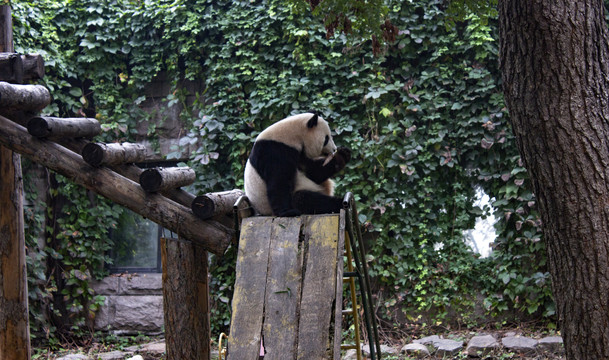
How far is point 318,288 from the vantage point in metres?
2.97

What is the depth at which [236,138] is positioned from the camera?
6711 millimetres

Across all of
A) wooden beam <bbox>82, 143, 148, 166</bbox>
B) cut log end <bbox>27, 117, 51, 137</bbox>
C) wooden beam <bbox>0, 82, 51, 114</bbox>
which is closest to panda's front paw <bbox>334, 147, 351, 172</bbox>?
wooden beam <bbox>82, 143, 148, 166</bbox>

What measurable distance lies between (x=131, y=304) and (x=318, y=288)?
4.52 m

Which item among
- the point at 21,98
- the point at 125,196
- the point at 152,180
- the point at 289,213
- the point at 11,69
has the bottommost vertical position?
the point at 289,213

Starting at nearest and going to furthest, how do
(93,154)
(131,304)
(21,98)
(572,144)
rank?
(572,144) → (93,154) → (21,98) → (131,304)

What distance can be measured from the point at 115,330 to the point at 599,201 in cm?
581

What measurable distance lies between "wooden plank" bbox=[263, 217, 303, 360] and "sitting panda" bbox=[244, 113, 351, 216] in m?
0.29

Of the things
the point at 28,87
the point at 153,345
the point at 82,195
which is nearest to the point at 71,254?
the point at 82,195

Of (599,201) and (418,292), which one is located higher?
(599,201)

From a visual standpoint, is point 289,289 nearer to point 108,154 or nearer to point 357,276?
point 357,276

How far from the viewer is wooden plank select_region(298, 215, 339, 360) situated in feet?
9.10

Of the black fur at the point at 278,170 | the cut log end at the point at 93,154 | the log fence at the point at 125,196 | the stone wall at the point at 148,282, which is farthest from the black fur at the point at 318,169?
the stone wall at the point at 148,282

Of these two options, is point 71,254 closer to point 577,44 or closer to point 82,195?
point 82,195

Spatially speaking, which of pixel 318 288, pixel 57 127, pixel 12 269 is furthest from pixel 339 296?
pixel 12 269
